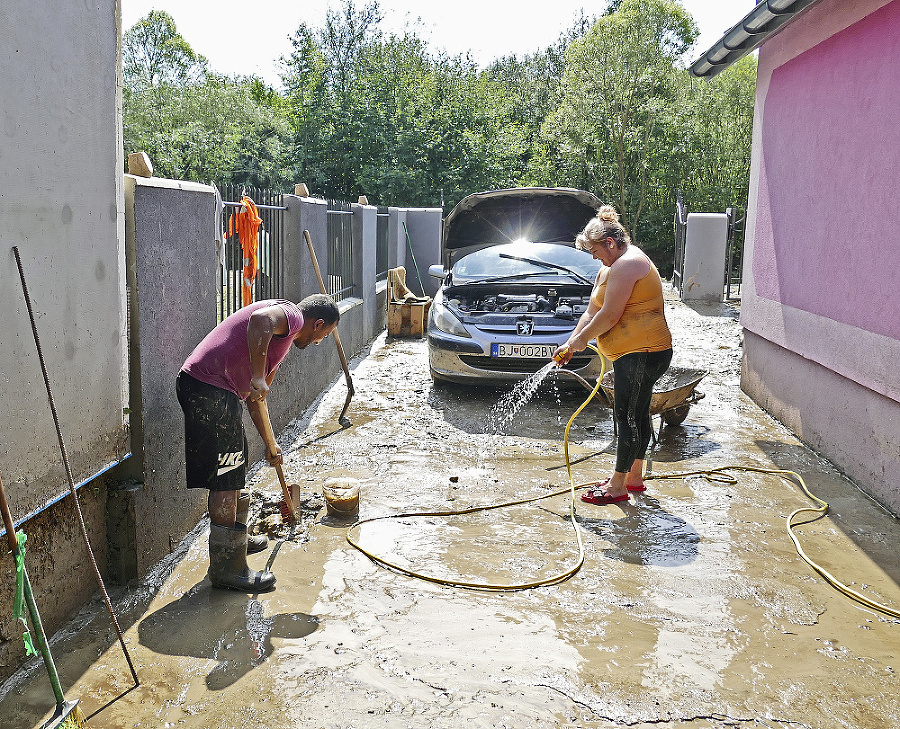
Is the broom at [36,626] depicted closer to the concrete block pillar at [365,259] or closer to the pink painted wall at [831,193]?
the pink painted wall at [831,193]

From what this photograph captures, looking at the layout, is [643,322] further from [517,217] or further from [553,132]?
[553,132]

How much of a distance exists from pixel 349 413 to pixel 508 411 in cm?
166

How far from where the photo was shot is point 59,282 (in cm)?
343

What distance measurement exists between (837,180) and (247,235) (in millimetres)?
4982

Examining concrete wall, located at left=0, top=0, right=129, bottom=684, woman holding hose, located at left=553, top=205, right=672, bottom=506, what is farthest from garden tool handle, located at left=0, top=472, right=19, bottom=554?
woman holding hose, located at left=553, top=205, right=672, bottom=506

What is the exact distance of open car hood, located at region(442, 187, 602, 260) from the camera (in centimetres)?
988

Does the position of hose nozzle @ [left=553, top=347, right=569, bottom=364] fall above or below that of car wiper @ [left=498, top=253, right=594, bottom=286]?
below

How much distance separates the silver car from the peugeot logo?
1 centimetres

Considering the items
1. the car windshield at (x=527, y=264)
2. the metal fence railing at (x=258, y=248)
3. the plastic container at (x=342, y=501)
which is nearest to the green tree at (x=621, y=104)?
the car windshield at (x=527, y=264)

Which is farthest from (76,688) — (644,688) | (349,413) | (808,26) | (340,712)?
(808,26)

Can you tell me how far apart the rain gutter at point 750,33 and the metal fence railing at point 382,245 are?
646 centimetres

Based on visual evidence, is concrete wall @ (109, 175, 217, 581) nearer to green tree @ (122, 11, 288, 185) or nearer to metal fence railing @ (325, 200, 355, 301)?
metal fence railing @ (325, 200, 355, 301)

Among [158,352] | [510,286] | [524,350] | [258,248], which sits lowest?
[524,350]

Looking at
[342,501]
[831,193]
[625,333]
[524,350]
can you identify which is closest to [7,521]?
[342,501]
